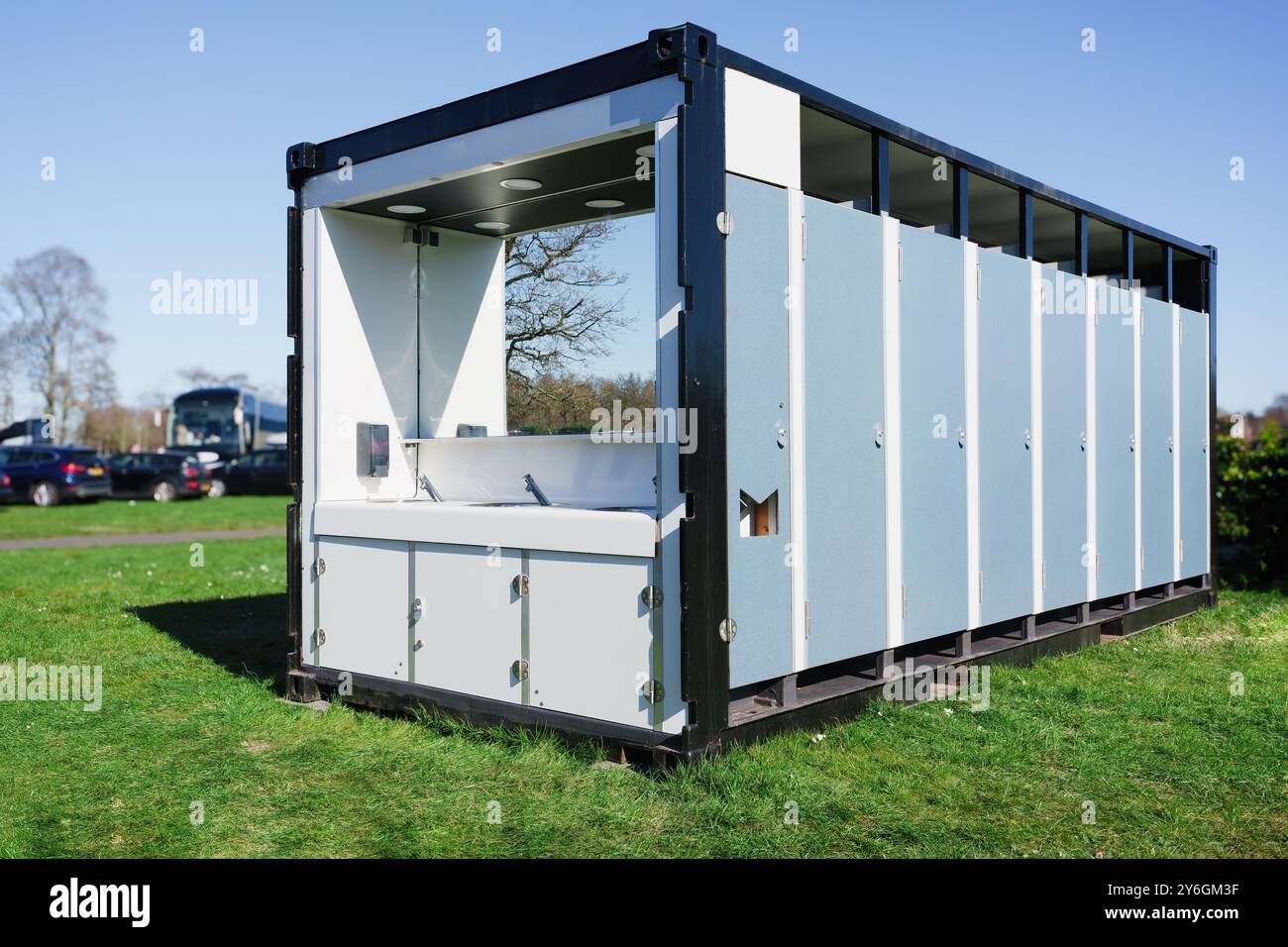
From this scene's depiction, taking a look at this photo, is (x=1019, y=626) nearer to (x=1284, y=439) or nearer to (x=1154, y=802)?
(x=1154, y=802)

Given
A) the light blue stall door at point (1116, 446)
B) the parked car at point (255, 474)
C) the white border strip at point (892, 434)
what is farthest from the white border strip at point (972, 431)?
the parked car at point (255, 474)

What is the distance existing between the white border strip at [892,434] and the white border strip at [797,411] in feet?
2.78

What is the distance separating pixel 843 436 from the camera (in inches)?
237

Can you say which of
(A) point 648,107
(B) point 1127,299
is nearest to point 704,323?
(A) point 648,107

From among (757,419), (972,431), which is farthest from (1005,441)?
(757,419)

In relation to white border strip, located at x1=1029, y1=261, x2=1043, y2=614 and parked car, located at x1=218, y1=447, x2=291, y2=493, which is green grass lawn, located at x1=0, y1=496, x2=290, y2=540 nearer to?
parked car, located at x1=218, y1=447, x2=291, y2=493

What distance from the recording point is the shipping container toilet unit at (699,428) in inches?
202

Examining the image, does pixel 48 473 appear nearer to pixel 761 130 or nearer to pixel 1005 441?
pixel 1005 441

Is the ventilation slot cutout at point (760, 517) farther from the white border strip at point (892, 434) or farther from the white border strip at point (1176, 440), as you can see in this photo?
the white border strip at point (1176, 440)

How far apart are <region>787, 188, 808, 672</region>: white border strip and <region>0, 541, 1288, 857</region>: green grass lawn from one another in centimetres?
67

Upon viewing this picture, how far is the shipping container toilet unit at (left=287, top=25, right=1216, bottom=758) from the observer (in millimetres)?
5137

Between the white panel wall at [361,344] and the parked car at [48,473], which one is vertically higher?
the white panel wall at [361,344]

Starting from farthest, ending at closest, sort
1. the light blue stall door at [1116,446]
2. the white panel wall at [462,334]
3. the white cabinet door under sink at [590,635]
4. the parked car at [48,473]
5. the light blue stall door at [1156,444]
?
1. the parked car at [48,473]
2. the light blue stall door at [1156,444]
3. the light blue stall door at [1116,446]
4. the white panel wall at [462,334]
5. the white cabinet door under sink at [590,635]

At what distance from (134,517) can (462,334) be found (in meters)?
17.9
